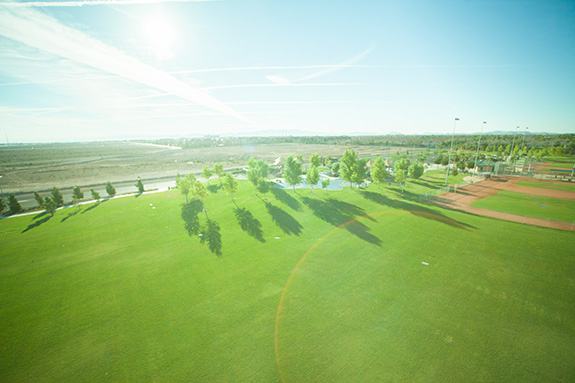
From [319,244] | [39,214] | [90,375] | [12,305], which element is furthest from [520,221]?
[39,214]

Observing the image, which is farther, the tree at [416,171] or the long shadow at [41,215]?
the tree at [416,171]

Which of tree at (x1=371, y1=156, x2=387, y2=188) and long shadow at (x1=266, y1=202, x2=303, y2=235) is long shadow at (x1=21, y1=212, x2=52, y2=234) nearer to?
long shadow at (x1=266, y1=202, x2=303, y2=235)

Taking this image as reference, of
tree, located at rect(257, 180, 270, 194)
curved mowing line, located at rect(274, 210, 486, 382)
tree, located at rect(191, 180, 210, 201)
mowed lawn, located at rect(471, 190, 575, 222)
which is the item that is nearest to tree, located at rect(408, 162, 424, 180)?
mowed lawn, located at rect(471, 190, 575, 222)

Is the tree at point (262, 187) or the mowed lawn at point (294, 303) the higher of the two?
the tree at point (262, 187)

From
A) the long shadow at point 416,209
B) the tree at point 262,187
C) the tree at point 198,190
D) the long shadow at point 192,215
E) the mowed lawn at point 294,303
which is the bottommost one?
the mowed lawn at point 294,303

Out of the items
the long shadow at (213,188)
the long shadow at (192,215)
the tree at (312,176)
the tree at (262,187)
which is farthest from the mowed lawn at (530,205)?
the long shadow at (213,188)

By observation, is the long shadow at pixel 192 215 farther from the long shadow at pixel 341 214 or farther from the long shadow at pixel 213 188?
the long shadow at pixel 341 214

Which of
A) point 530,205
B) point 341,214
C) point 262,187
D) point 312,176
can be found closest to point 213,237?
point 341,214

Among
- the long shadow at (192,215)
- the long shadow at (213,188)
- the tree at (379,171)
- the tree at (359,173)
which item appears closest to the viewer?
the long shadow at (192,215)
